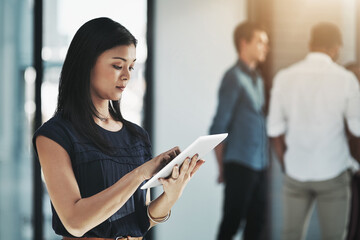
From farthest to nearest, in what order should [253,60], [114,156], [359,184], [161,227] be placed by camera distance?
[161,227]
[253,60]
[359,184]
[114,156]

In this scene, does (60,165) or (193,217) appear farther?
(193,217)

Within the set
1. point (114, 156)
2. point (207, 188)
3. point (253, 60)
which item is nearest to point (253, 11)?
point (253, 60)

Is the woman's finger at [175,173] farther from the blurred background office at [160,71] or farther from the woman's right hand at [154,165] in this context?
the blurred background office at [160,71]

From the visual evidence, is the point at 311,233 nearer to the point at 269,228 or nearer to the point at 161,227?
the point at 269,228

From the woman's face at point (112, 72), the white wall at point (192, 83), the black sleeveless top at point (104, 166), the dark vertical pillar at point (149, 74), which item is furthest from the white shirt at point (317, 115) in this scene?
the woman's face at point (112, 72)

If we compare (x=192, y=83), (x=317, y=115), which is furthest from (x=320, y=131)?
(x=192, y=83)

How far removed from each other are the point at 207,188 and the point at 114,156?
8.66 ft

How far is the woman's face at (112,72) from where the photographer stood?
4.58 feet

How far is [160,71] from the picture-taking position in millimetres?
4121

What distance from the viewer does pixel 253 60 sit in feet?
12.8

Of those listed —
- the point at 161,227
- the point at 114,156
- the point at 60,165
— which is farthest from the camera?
the point at 161,227

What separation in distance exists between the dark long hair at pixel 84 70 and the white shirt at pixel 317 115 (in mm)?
2516

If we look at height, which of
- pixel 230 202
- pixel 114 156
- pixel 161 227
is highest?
pixel 114 156

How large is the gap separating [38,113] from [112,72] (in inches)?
116
